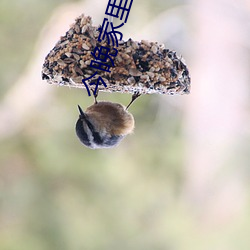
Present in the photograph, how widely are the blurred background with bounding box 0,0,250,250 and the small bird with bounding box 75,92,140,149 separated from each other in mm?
1556

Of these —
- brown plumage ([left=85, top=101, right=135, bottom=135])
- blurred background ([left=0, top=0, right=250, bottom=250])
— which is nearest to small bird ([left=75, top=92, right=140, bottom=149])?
brown plumage ([left=85, top=101, right=135, bottom=135])

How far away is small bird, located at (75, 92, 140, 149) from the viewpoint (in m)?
1.19

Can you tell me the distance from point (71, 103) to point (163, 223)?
98cm

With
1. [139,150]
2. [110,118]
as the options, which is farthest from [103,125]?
[139,150]

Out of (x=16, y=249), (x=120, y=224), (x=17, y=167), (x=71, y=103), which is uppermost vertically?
(x=71, y=103)

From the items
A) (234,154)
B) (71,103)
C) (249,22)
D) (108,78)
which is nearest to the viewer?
(108,78)

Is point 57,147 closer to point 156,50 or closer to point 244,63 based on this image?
point 244,63

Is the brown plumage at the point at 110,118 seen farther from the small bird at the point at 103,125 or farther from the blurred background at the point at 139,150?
the blurred background at the point at 139,150

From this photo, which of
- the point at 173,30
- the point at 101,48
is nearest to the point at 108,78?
the point at 101,48

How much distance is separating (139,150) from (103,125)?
205 cm

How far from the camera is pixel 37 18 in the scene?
2963 mm

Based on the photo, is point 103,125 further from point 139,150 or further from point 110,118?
point 139,150

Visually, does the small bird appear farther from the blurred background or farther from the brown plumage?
the blurred background

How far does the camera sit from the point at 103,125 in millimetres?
1218
